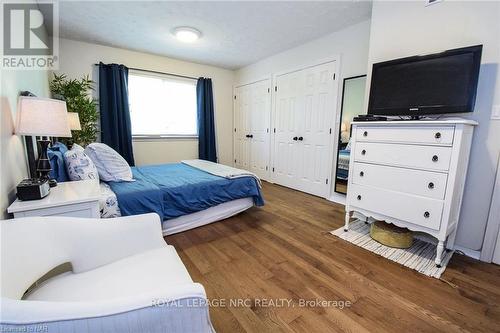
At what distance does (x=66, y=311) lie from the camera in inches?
22.0

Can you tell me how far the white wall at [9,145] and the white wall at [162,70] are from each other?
2254 mm

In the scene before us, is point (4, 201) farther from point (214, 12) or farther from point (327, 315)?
point (214, 12)

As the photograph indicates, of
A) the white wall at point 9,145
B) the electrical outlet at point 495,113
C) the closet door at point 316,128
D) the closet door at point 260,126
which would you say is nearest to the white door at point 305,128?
the closet door at point 316,128

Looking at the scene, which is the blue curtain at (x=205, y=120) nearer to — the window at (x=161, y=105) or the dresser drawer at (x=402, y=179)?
the window at (x=161, y=105)

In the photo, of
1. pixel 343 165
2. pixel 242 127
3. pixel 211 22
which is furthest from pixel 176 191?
pixel 242 127

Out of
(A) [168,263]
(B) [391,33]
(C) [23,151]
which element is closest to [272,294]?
(A) [168,263]


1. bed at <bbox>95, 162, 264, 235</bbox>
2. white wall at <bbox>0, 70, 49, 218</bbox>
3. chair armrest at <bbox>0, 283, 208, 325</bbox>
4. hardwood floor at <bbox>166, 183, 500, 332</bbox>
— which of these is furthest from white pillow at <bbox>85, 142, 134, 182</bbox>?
chair armrest at <bbox>0, 283, 208, 325</bbox>

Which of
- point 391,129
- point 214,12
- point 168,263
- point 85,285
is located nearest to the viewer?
point 85,285

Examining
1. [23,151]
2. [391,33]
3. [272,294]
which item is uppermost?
[391,33]

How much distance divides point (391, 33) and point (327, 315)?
2617 millimetres

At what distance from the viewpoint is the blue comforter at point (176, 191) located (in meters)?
2.05

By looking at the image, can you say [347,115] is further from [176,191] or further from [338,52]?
[176,191]

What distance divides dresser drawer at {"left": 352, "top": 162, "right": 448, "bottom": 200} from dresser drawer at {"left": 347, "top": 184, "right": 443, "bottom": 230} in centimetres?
5

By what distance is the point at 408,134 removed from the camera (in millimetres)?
1850
